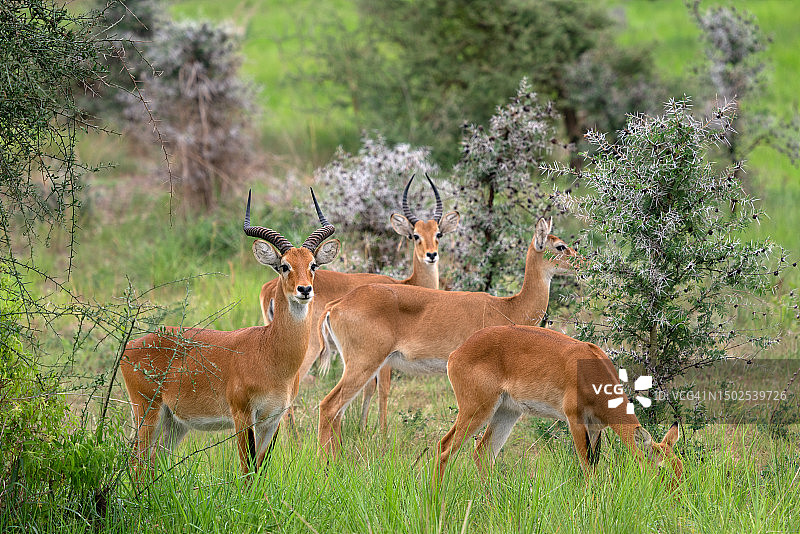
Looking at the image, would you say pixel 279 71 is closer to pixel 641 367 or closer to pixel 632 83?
pixel 632 83

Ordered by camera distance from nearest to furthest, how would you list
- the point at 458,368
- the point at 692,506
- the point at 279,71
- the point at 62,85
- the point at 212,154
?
the point at 692,506
the point at 62,85
the point at 458,368
the point at 212,154
the point at 279,71

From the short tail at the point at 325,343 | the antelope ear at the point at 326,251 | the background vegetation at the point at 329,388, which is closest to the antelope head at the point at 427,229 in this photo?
the background vegetation at the point at 329,388

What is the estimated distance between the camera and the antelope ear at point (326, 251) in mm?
5434

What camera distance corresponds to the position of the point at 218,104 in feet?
45.4

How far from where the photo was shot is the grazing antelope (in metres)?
5.09

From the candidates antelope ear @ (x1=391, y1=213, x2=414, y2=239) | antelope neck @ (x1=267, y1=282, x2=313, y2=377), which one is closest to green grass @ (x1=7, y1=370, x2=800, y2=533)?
antelope neck @ (x1=267, y1=282, x2=313, y2=377)

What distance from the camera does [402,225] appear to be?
8234 mm

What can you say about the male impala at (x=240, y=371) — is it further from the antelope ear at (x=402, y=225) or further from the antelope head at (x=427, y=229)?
the antelope ear at (x=402, y=225)

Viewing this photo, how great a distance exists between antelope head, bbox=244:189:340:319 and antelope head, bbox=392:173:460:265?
2.06 meters

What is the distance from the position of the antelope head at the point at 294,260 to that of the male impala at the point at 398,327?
111 centimetres

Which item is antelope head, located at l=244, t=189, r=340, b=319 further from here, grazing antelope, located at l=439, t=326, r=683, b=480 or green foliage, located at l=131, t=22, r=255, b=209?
green foliage, located at l=131, t=22, r=255, b=209

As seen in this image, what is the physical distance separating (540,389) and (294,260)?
5.05ft

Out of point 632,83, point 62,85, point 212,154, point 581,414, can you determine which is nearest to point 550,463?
point 581,414

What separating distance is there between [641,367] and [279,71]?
857 inches
